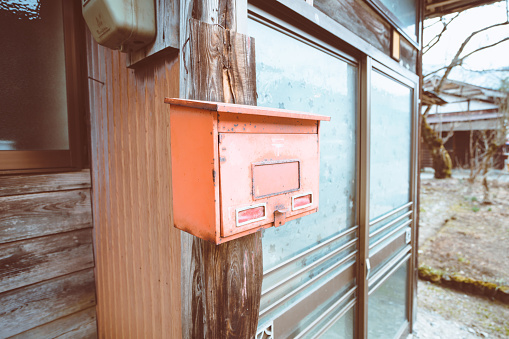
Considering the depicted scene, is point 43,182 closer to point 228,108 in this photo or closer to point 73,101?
point 73,101

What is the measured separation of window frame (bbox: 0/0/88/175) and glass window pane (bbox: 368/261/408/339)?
280cm

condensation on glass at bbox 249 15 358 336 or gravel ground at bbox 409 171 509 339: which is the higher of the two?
condensation on glass at bbox 249 15 358 336

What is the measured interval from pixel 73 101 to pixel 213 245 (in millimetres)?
1469

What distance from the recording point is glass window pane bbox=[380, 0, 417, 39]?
111 inches

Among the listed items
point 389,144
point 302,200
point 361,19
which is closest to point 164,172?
point 302,200

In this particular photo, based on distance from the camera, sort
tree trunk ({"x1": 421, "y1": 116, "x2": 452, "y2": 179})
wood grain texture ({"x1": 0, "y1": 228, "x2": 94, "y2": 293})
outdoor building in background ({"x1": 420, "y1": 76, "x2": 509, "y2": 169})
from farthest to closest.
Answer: tree trunk ({"x1": 421, "y1": 116, "x2": 452, "y2": 179}) < outdoor building in background ({"x1": 420, "y1": 76, "x2": 509, "y2": 169}) < wood grain texture ({"x1": 0, "y1": 228, "x2": 94, "y2": 293})

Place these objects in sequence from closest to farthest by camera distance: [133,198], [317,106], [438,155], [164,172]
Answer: [164,172] → [133,198] → [317,106] → [438,155]

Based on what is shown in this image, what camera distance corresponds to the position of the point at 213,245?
1.01 m

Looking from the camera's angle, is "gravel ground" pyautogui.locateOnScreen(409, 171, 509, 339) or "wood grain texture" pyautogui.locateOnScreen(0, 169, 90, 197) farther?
"gravel ground" pyautogui.locateOnScreen(409, 171, 509, 339)

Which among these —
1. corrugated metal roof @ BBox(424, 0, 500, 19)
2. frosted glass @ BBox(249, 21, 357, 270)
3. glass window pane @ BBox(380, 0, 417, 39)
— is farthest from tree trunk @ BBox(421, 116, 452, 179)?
frosted glass @ BBox(249, 21, 357, 270)

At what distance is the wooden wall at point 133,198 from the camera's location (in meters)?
1.28

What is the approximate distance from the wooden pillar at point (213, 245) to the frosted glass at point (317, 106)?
46 centimetres

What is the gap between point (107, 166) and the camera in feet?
5.72

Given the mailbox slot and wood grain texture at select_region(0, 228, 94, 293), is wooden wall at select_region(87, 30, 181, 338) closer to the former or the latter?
wood grain texture at select_region(0, 228, 94, 293)
